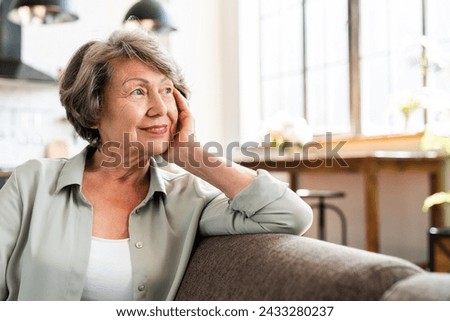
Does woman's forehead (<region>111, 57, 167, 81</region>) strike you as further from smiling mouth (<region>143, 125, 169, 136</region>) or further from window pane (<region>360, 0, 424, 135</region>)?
window pane (<region>360, 0, 424, 135</region>)

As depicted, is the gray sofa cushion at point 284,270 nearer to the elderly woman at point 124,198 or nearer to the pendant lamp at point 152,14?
the elderly woman at point 124,198

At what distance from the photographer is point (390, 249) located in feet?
12.6

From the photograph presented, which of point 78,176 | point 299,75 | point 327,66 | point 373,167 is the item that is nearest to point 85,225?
point 78,176

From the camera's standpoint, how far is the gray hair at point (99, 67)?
128cm

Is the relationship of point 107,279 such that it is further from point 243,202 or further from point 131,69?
point 131,69

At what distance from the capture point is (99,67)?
1.30 meters

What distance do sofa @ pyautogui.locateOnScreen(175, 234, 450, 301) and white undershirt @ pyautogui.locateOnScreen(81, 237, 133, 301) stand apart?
0.35 feet

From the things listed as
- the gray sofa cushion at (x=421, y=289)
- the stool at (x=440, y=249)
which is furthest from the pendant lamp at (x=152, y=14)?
the gray sofa cushion at (x=421, y=289)

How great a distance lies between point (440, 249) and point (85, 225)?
176 centimetres

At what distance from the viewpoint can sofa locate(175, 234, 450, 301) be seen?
73cm

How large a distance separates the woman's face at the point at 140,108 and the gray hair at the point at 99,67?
0.6 inches

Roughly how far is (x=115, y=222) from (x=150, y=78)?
0.31m
